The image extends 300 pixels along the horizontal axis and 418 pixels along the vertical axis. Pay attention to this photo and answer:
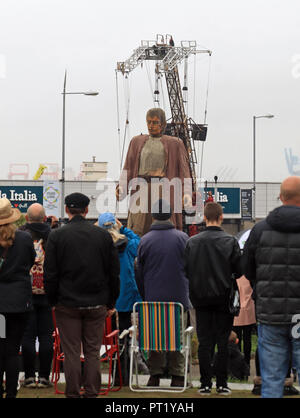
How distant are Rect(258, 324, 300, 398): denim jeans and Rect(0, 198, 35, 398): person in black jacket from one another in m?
2.14

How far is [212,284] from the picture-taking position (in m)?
7.78

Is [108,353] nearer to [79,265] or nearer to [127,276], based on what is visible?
[127,276]

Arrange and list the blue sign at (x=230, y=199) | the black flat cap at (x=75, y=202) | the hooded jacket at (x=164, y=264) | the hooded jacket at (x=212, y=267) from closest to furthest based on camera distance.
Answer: the black flat cap at (x=75, y=202)
the hooded jacket at (x=212, y=267)
the hooded jacket at (x=164, y=264)
the blue sign at (x=230, y=199)

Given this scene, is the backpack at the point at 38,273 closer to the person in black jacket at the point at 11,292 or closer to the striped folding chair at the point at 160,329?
the striped folding chair at the point at 160,329

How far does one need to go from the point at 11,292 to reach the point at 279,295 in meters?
2.32

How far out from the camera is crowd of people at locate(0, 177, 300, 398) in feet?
19.7

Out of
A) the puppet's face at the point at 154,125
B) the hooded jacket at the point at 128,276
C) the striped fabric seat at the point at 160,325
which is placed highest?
the puppet's face at the point at 154,125

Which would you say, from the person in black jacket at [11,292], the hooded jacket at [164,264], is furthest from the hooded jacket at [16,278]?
the hooded jacket at [164,264]

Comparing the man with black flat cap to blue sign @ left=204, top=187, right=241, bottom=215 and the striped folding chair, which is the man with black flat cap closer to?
the striped folding chair

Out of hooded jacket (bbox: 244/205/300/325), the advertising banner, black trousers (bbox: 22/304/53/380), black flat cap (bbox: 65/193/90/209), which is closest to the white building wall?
the advertising banner

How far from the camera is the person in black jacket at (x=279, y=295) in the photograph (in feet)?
19.6

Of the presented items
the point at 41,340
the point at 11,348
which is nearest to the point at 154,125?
the point at 41,340

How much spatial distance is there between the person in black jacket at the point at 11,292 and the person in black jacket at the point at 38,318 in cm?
135

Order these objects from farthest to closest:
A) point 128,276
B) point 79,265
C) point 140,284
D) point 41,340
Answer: point 128,276 < point 140,284 < point 41,340 < point 79,265
